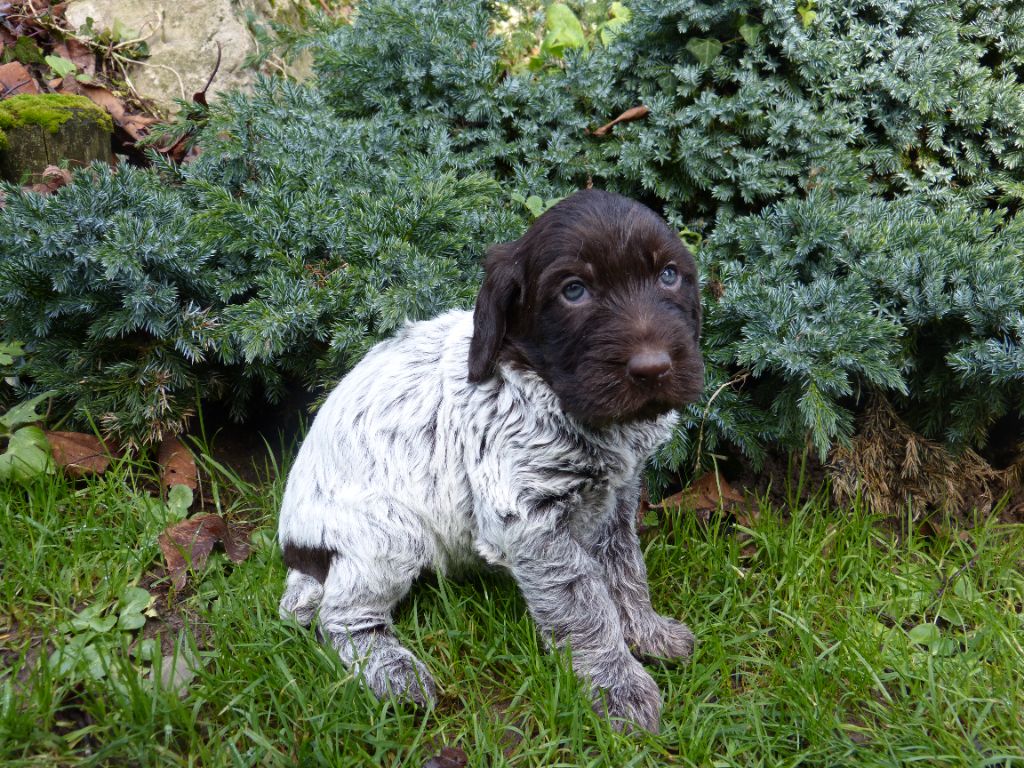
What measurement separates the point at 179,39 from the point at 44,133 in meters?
1.92

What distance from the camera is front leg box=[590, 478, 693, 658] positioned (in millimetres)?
3082

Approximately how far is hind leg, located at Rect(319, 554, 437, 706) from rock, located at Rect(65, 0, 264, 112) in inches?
178

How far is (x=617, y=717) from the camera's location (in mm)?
2740

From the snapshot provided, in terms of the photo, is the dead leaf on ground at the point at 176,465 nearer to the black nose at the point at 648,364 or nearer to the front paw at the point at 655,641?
the front paw at the point at 655,641

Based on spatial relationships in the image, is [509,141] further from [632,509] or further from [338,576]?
[338,576]

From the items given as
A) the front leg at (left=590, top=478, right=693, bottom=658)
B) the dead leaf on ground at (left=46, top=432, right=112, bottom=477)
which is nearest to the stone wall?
the dead leaf on ground at (left=46, top=432, right=112, bottom=477)

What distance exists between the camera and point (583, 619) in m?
2.77

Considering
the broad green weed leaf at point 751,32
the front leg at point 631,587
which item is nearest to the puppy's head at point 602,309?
the front leg at point 631,587

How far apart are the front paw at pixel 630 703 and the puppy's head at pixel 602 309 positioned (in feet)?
3.16

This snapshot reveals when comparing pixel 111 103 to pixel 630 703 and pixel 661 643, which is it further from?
pixel 630 703

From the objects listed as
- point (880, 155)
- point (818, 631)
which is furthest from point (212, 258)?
point (880, 155)

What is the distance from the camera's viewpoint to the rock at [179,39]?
19.9 feet

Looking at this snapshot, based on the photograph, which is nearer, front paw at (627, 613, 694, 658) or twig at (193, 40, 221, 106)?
front paw at (627, 613, 694, 658)

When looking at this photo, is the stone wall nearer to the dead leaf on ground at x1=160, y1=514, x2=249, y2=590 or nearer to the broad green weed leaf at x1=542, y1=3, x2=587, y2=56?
the broad green weed leaf at x1=542, y1=3, x2=587, y2=56
